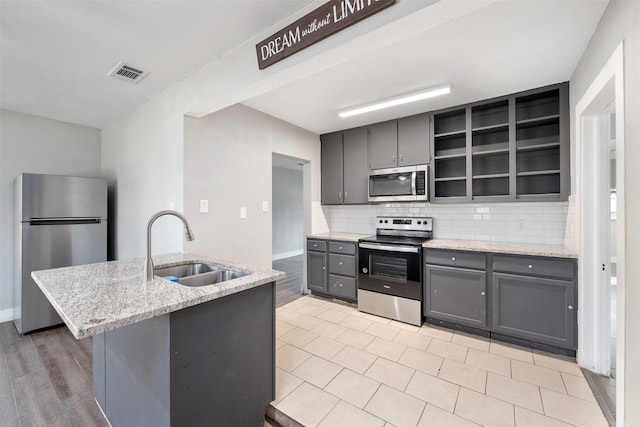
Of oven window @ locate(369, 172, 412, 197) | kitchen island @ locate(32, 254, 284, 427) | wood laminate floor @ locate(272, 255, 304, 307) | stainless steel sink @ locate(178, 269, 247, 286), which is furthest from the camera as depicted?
wood laminate floor @ locate(272, 255, 304, 307)

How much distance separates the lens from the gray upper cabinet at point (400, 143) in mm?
3203

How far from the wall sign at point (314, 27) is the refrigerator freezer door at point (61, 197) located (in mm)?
2848

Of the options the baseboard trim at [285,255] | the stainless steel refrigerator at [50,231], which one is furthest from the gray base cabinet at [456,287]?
the baseboard trim at [285,255]

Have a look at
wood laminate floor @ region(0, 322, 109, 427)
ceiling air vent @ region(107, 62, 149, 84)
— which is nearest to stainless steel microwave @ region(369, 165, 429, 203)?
ceiling air vent @ region(107, 62, 149, 84)

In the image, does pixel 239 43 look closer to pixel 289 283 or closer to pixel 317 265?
pixel 317 265

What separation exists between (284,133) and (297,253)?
4.69 m

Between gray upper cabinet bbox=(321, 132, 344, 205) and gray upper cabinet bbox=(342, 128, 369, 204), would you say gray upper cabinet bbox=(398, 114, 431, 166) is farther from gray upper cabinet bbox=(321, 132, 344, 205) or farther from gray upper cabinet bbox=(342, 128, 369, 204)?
gray upper cabinet bbox=(321, 132, 344, 205)

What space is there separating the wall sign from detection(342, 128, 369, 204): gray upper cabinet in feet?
6.90

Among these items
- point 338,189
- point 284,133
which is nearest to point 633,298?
point 338,189

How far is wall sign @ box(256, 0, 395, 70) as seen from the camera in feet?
4.46

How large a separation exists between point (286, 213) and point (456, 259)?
5114 millimetres

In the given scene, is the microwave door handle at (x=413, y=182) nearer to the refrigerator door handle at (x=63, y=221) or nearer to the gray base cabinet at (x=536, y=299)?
the gray base cabinet at (x=536, y=299)

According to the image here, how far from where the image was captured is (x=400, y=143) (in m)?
3.37

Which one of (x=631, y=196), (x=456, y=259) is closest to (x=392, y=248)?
(x=456, y=259)
